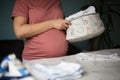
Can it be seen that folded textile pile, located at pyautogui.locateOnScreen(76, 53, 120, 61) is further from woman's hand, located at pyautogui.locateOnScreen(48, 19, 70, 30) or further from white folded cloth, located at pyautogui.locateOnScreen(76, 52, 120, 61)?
woman's hand, located at pyautogui.locateOnScreen(48, 19, 70, 30)

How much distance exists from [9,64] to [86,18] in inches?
21.4

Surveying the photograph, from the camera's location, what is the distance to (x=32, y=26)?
123 centimetres

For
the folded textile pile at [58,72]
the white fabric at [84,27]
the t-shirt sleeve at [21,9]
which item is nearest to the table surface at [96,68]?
the folded textile pile at [58,72]

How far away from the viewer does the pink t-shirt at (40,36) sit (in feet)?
4.15

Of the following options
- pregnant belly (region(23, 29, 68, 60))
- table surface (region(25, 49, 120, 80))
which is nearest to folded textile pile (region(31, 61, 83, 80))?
table surface (region(25, 49, 120, 80))

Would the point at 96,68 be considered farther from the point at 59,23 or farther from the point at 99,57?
the point at 59,23

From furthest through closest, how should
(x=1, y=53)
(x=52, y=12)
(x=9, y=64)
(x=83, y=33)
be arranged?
1. (x=1, y=53)
2. (x=52, y=12)
3. (x=83, y=33)
4. (x=9, y=64)

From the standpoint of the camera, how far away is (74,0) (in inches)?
95.1

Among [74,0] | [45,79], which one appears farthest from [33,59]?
[74,0]

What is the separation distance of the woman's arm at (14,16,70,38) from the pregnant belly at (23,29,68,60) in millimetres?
37

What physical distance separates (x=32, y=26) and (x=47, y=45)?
0.43 feet

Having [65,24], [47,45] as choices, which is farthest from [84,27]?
[47,45]

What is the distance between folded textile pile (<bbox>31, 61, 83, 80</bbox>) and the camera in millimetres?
942

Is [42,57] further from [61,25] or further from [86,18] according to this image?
[86,18]
